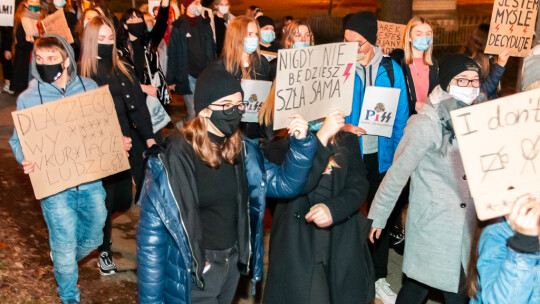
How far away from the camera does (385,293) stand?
5.74 metres

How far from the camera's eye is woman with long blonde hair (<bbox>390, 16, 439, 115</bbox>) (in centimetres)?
643

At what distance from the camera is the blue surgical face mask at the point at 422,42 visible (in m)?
6.55

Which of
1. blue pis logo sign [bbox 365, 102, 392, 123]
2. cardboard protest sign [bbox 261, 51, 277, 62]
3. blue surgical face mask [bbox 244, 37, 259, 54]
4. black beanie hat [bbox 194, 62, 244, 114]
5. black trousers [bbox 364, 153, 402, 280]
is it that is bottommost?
black trousers [bbox 364, 153, 402, 280]

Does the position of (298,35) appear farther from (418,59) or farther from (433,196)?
(433,196)

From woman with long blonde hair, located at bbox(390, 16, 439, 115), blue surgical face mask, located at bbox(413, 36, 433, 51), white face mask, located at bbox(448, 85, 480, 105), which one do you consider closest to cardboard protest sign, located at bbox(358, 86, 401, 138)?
woman with long blonde hair, located at bbox(390, 16, 439, 115)

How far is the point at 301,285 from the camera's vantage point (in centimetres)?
421

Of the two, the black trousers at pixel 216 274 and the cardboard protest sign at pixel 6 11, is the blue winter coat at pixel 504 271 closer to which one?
the black trousers at pixel 216 274

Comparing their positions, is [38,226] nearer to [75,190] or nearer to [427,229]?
[75,190]

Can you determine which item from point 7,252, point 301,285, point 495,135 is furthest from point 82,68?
point 495,135

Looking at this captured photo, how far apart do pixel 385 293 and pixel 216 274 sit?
2.18 metres

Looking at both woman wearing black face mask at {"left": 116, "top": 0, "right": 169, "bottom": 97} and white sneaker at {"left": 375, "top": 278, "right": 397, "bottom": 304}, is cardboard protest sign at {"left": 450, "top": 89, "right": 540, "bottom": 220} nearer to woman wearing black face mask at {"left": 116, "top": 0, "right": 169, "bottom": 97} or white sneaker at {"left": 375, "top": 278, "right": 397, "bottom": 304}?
white sneaker at {"left": 375, "top": 278, "right": 397, "bottom": 304}

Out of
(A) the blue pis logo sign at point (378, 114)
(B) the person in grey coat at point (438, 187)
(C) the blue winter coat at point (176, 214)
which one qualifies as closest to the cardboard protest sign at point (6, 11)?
(A) the blue pis logo sign at point (378, 114)

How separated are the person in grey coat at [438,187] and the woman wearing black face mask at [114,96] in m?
2.44

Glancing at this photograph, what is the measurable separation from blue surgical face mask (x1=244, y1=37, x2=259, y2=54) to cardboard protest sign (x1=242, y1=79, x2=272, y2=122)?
46 centimetres
